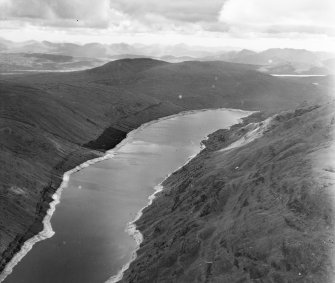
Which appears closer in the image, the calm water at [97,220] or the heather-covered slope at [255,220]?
the heather-covered slope at [255,220]

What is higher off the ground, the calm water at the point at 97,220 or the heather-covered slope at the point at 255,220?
the heather-covered slope at the point at 255,220

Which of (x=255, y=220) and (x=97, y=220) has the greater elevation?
(x=255, y=220)

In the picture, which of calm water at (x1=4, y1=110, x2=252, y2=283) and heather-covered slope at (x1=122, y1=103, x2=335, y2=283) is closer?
heather-covered slope at (x1=122, y1=103, x2=335, y2=283)

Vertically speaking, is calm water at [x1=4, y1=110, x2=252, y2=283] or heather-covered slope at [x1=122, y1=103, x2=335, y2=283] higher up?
heather-covered slope at [x1=122, y1=103, x2=335, y2=283]

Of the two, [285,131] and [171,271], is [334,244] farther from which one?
[285,131]

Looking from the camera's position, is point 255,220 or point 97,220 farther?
point 97,220
